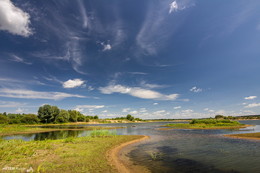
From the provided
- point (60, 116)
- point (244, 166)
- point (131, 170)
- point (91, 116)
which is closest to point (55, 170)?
point (131, 170)

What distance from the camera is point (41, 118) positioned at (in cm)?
11906

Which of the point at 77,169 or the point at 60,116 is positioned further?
the point at 60,116

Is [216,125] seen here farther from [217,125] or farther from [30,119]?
[30,119]

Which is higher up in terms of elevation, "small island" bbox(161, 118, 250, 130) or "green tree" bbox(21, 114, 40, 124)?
"green tree" bbox(21, 114, 40, 124)

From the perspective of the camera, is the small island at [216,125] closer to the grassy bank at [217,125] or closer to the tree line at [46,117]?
the grassy bank at [217,125]

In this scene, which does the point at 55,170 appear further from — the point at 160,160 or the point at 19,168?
the point at 160,160

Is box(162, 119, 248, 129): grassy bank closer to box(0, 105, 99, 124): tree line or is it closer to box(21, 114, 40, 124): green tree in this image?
box(0, 105, 99, 124): tree line

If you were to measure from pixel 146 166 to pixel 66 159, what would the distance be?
878 cm

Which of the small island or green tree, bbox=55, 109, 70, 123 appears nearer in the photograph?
the small island

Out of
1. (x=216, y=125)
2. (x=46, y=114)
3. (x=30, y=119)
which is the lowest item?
(x=216, y=125)

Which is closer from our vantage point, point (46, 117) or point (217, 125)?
point (217, 125)

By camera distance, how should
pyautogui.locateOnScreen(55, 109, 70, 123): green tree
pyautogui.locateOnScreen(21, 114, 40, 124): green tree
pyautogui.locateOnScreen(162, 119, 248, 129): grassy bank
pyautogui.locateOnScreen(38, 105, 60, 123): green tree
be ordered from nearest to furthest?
pyautogui.locateOnScreen(162, 119, 248, 129): grassy bank < pyautogui.locateOnScreen(21, 114, 40, 124): green tree < pyautogui.locateOnScreen(38, 105, 60, 123): green tree < pyautogui.locateOnScreen(55, 109, 70, 123): green tree

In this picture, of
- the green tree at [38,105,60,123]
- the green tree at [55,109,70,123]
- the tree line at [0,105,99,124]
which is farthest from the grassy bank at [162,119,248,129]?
the green tree at [38,105,60,123]

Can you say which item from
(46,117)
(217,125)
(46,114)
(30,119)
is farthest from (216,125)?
(30,119)
